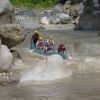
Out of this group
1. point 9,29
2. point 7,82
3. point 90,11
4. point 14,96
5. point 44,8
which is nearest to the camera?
point 14,96

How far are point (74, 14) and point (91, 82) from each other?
111 feet

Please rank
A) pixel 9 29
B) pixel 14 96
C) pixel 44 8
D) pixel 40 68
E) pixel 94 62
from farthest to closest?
pixel 44 8 → pixel 94 62 → pixel 9 29 → pixel 40 68 → pixel 14 96

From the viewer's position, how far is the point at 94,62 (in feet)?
60.4

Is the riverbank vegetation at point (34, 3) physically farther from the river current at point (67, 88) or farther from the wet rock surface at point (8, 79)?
the wet rock surface at point (8, 79)

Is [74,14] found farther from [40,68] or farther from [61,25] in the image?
[40,68]

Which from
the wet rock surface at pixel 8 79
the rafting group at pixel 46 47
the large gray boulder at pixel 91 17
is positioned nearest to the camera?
the wet rock surface at pixel 8 79

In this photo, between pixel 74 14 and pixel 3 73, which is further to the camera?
pixel 74 14

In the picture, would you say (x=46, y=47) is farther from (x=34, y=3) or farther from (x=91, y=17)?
(x=34, y=3)

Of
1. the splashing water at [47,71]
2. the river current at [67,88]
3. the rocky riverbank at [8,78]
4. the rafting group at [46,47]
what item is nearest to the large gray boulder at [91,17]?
the rafting group at [46,47]

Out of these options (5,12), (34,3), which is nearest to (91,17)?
(5,12)

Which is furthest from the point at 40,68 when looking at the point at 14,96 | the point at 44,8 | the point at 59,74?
the point at 44,8

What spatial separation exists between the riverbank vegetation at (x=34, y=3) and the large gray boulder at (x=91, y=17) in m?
21.4

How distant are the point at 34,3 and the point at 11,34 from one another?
47197mm

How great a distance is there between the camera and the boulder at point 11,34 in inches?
647
